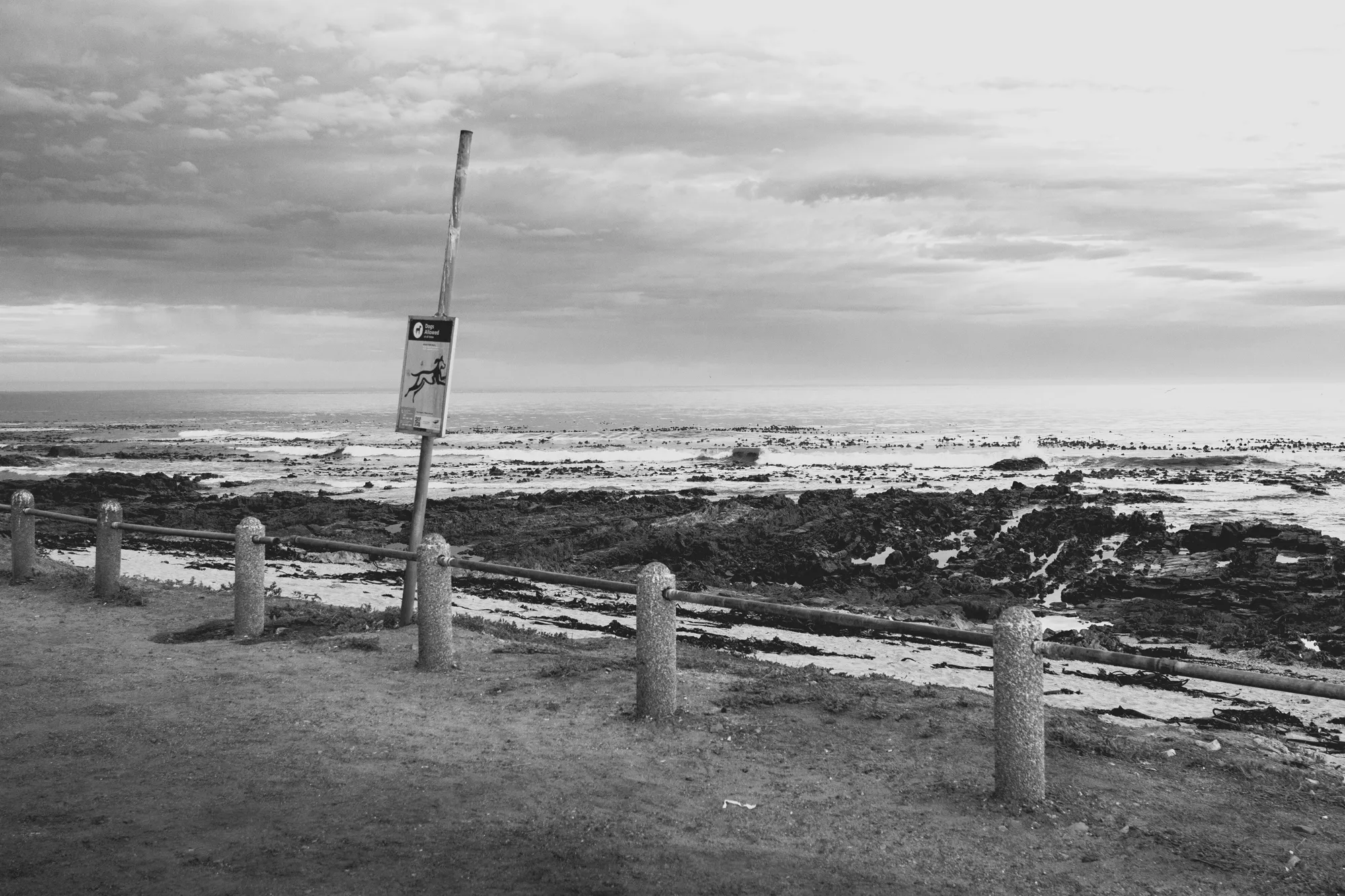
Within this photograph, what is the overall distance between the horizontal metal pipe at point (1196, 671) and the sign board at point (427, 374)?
551cm

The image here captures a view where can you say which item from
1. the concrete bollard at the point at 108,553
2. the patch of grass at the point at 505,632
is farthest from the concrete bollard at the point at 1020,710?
the concrete bollard at the point at 108,553

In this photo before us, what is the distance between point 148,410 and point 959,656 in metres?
139

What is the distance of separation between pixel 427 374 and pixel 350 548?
1.69m

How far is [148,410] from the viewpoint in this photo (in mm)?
131375

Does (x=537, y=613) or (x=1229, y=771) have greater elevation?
(x=1229, y=771)

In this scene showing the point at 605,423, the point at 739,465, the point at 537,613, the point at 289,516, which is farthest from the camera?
the point at 605,423

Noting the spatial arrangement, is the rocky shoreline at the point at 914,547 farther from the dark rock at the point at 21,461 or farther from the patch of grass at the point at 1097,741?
the dark rock at the point at 21,461

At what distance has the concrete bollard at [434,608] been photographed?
836 cm

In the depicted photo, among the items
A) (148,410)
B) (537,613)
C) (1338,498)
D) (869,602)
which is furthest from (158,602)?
(148,410)

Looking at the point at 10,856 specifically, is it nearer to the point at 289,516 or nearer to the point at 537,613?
the point at 537,613

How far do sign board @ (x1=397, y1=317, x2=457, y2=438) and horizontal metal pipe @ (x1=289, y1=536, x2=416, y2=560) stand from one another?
108 centimetres

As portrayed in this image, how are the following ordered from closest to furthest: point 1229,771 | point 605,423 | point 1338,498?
point 1229,771 → point 1338,498 → point 605,423

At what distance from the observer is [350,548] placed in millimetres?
9102

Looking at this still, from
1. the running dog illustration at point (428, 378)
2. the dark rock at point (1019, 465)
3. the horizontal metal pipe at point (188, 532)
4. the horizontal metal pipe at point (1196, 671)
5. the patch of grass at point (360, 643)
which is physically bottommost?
the patch of grass at point (360, 643)
